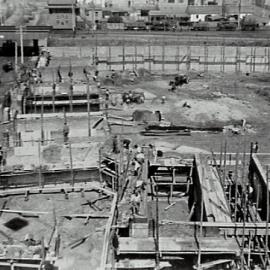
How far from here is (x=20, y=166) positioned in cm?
1557

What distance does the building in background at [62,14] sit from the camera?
159ft

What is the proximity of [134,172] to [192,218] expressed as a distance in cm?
242

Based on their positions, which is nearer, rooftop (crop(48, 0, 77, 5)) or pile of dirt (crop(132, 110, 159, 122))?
pile of dirt (crop(132, 110, 159, 122))

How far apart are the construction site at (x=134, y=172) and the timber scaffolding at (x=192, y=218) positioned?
0.03 meters

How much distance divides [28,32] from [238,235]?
33104mm

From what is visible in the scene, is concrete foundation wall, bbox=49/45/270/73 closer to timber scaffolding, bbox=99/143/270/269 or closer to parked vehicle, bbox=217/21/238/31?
parked vehicle, bbox=217/21/238/31

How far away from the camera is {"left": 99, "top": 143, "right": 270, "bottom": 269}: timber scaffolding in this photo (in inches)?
384

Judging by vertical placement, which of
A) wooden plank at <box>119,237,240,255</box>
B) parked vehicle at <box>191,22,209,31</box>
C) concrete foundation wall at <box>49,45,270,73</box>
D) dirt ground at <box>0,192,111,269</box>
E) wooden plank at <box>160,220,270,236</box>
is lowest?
dirt ground at <box>0,192,111,269</box>

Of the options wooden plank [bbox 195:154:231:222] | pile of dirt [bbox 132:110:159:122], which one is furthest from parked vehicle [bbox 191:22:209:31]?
wooden plank [bbox 195:154:231:222]

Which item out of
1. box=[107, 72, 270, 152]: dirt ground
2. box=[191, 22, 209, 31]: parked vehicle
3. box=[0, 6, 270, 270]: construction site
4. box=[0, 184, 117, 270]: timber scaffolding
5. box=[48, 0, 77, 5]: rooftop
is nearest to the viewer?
box=[0, 184, 117, 270]: timber scaffolding

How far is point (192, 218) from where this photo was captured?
50.4 ft

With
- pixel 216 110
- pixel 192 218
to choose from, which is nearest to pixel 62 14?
pixel 216 110

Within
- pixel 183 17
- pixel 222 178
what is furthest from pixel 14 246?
pixel 183 17

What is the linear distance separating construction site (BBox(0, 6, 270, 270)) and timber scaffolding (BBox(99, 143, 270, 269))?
0.03m
